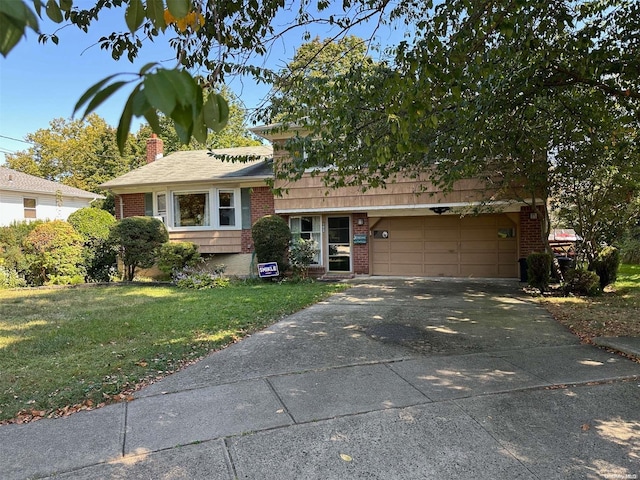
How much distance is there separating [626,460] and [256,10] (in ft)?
17.4

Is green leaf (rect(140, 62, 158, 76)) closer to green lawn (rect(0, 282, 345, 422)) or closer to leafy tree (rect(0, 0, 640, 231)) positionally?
leafy tree (rect(0, 0, 640, 231))

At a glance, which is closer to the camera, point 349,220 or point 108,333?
point 108,333

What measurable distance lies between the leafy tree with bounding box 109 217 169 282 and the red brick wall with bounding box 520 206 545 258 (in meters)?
11.7

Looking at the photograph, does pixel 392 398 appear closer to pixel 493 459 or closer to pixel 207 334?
pixel 493 459

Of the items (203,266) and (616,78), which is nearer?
(616,78)

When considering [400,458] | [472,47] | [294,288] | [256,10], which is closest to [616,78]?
[472,47]

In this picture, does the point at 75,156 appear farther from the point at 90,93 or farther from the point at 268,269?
the point at 90,93

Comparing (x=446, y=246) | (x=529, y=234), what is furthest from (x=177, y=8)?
(x=446, y=246)

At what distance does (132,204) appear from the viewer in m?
16.8

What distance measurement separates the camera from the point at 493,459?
3018 mm

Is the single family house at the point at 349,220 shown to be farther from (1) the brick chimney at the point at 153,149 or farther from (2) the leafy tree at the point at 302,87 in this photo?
(2) the leafy tree at the point at 302,87

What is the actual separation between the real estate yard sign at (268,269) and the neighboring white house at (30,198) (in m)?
16.0

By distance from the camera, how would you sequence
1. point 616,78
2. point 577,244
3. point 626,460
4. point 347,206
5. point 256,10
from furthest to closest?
1. point 347,206
2. point 577,244
3. point 616,78
4. point 256,10
5. point 626,460

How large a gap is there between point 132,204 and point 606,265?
1626 centimetres
